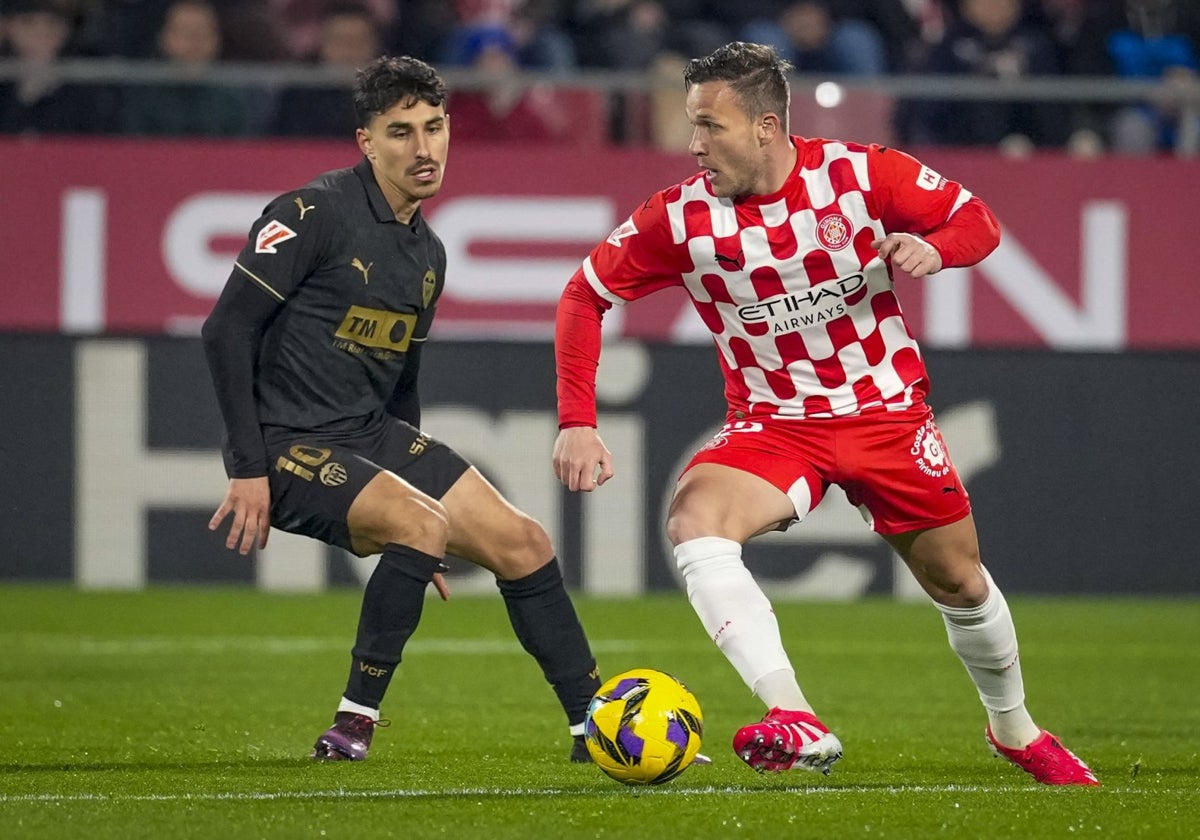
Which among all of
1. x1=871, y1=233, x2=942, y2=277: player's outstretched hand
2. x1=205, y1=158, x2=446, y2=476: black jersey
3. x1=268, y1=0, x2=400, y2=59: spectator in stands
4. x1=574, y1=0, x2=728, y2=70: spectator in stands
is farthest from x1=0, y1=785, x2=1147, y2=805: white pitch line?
x1=268, y1=0, x2=400, y2=59: spectator in stands

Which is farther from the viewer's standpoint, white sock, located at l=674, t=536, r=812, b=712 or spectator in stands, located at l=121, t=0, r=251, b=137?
spectator in stands, located at l=121, t=0, r=251, b=137

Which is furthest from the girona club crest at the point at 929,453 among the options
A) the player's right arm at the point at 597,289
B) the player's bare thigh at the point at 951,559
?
the player's right arm at the point at 597,289

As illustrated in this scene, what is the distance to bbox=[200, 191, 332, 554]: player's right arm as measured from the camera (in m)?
5.56

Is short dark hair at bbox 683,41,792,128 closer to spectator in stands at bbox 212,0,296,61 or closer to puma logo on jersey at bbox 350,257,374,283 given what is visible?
puma logo on jersey at bbox 350,257,374,283

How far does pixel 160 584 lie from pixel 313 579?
86 centimetres

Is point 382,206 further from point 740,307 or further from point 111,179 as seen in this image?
point 111,179

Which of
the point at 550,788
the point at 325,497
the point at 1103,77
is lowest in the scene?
the point at 550,788

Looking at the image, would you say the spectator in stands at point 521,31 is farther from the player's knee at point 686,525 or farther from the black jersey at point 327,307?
the player's knee at point 686,525

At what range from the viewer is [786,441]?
545 centimetres

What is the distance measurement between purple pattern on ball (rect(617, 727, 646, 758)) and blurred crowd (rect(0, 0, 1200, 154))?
25.1 ft

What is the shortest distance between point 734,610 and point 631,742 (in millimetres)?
410

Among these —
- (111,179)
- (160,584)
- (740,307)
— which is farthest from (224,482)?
(740,307)

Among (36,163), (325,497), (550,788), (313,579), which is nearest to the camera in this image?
(550,788)

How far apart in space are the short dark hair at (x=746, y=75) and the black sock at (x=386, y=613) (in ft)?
4.86
